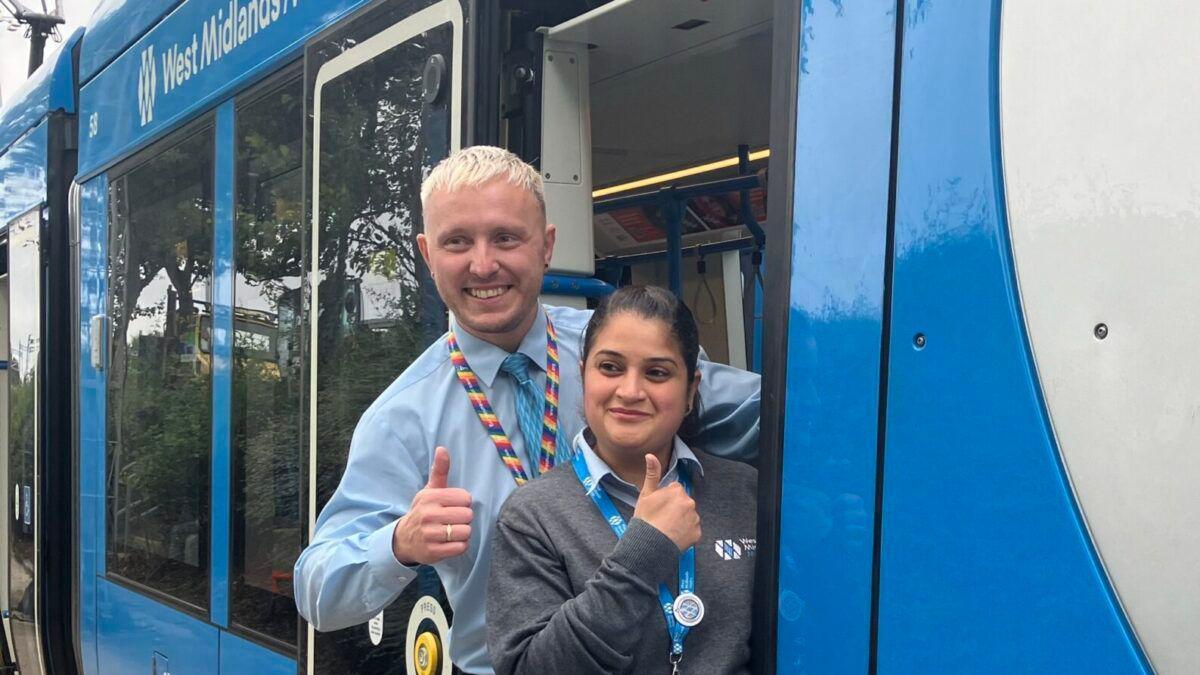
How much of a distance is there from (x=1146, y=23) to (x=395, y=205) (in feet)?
6.31

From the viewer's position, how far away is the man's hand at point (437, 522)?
1.96 meters

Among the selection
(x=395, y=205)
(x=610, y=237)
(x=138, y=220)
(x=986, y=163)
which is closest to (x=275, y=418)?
(x=395, y=205)

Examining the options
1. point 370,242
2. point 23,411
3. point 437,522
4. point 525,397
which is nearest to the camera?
point 437,522

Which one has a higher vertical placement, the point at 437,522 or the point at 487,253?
the point at 487,253

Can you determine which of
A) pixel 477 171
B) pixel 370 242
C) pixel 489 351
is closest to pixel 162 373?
pixel 370 242

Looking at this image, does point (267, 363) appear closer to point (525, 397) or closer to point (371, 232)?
point (371, 232)

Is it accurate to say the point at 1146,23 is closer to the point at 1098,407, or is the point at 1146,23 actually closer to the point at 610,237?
the point at 1098,407

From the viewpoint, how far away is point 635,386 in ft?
6.47

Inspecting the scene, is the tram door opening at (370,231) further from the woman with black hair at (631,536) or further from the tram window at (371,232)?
the woman with black hair at (631,536)

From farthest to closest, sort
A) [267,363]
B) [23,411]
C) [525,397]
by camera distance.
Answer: [23,411]
[267,363]
[525,397]

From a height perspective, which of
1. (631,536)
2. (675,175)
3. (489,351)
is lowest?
(631,536)

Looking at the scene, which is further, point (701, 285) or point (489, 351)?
point (701, 285)

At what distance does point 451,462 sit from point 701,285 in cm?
312

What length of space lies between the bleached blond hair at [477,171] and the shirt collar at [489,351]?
0.79ft
